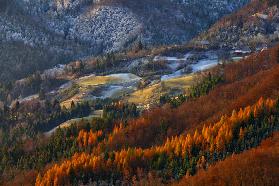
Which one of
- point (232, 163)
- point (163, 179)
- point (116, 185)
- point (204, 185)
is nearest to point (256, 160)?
point (232, 163)

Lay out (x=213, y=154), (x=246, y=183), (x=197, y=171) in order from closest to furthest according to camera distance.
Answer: (x=246, y=183), (x=197, y=171), (x=213, y=154)

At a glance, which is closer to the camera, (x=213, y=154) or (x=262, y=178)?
(x=262, y=178)

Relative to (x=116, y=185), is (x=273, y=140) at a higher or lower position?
higher

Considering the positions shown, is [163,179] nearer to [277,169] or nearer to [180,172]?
[180,172]

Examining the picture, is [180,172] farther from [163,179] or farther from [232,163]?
[232,163]

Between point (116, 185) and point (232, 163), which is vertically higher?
point (232, 163)

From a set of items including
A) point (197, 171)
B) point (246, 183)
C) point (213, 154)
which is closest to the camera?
point (246, 183)

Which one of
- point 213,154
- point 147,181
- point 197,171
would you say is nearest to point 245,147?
point 213,154

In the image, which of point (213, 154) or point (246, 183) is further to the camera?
point (213, 154)

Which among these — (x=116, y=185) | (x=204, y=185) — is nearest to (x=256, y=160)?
(x=204, y=185)
